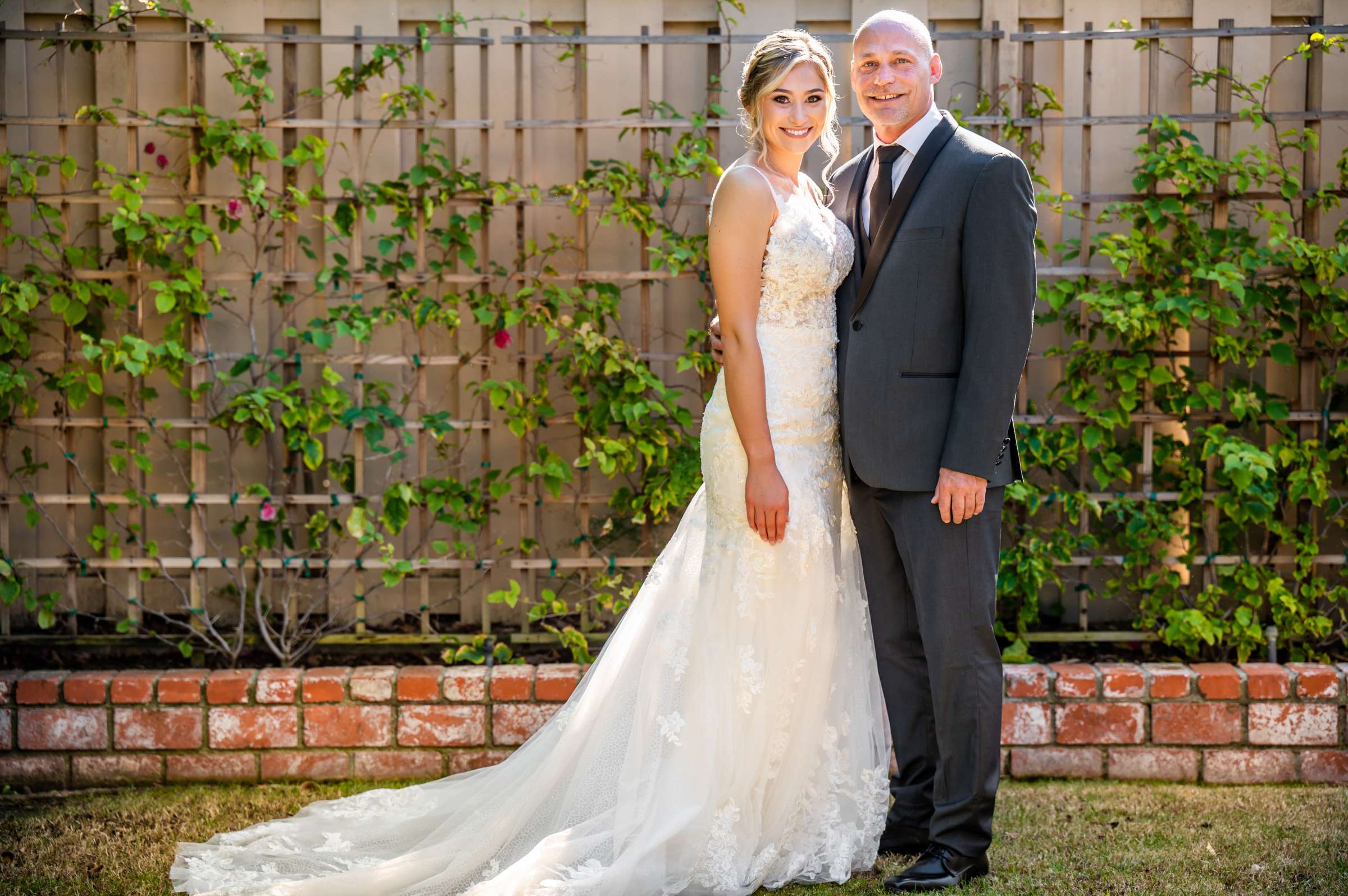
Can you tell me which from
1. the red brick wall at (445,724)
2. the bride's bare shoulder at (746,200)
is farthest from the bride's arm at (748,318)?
the red brick wall at (445,724)

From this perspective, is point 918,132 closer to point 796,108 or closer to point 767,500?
point 796,108

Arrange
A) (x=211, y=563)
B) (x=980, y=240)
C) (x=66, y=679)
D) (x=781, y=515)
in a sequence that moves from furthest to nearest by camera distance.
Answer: (x=211, y=563)
(x=66, y=679)
(x=781, y=515)
(x=980, y=240)

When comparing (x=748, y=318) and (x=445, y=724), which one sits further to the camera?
(x=445, y=724)

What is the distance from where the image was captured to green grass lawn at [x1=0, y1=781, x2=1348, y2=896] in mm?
2656

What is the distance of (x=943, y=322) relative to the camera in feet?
8.47

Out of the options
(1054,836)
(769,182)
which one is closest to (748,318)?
(769,182)

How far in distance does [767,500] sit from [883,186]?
0.78m

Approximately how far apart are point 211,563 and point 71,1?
186 cm

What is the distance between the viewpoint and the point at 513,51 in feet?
12.1

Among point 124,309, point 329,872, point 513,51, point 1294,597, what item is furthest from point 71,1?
point 1294,597

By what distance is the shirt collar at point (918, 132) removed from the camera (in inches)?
105

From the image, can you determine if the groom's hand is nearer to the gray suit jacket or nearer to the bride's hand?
the gray suit jacket

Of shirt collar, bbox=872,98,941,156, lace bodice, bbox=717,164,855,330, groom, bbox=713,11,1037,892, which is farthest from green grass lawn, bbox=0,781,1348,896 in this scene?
shirt collar, bbox=872,98,941,156

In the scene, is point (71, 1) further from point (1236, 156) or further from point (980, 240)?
point (1236, 156)
